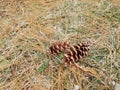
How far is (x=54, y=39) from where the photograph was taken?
187 centimetres

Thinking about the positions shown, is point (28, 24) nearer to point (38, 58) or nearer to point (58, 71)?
point (38, 58)

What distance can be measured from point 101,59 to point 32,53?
403 millimetres

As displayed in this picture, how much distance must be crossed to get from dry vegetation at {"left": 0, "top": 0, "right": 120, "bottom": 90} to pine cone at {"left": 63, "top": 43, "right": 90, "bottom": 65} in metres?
0.04

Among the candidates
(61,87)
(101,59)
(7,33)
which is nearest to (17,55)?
(7,33)

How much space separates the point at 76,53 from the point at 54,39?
0.67 feet

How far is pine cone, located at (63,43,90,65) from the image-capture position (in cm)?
171

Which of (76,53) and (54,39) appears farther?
(54,39)

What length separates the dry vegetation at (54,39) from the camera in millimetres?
Answer: 1656

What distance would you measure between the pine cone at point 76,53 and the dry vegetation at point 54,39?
0.12ft

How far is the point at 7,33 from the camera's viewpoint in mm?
1918

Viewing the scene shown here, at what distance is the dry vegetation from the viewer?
1656 mm

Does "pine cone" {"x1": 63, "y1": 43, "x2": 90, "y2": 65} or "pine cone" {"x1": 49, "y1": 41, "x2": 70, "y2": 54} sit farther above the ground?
"pine cone" {"x1": 49, "y1": 41, "x2": 70, "y2": 54}

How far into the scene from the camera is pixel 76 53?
5.68 feet

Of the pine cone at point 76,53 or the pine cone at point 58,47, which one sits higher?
the pine cone at point 58,47
